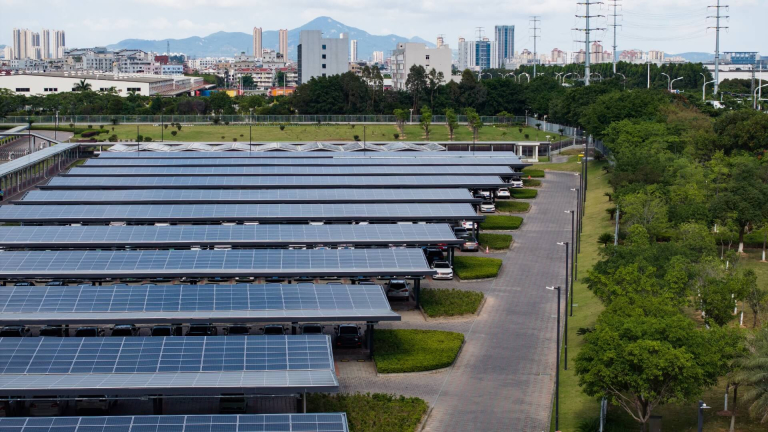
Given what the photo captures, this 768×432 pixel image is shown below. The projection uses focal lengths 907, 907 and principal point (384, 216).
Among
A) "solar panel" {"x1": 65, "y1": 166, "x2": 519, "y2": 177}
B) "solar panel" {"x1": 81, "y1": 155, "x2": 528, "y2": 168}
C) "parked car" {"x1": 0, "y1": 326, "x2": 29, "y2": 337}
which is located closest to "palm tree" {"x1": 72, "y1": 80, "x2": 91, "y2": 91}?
"solar panel" {"x1": 81, "y1": 155, "x2": 528, "y2": 168}

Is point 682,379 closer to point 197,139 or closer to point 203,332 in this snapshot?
point 203,332

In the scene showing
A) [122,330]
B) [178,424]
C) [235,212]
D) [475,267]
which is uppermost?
[235,212]

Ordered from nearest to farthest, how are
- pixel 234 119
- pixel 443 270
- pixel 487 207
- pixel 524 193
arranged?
pixel 443 270 < pixel 487 207 < pixel 524 193 < pixel 234 119

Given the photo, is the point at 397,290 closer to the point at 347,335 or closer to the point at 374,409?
the point at 347,335

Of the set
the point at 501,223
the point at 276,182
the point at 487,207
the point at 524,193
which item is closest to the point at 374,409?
the point at 501,223

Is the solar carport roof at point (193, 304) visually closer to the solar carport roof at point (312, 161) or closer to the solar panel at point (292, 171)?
the solar panel at point (292, 171)

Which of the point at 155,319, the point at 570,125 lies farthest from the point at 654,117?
the point at 155,319
